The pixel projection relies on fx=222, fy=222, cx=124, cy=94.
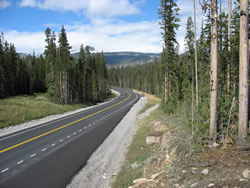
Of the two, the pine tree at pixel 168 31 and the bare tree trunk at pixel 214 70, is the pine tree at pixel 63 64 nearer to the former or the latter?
the pine tree at pixel 168 31

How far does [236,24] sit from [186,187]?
18935 millimetres

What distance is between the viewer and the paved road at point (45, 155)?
10.7 metres

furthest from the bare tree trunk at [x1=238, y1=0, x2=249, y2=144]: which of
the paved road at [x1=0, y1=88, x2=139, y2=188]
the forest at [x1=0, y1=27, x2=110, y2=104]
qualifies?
the forest at [x1=0, y1=27, x2=110, y2=104]

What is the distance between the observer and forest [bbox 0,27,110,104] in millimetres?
51406

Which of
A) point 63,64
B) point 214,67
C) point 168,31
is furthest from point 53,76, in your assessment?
point 214,67

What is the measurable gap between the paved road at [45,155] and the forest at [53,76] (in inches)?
1216

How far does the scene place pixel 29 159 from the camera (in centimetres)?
1348

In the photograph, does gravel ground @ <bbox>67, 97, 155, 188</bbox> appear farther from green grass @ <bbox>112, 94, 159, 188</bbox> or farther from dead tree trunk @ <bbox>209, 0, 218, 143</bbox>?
dead tree trunk @ <bbox>209, 0, 218, 143</bbox>

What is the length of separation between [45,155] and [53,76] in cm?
4595

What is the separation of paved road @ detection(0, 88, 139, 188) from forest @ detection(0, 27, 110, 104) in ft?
101

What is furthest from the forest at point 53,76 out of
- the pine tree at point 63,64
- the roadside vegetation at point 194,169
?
the roadside vegetation at point 194,169

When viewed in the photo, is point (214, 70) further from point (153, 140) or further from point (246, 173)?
point (153, 140)

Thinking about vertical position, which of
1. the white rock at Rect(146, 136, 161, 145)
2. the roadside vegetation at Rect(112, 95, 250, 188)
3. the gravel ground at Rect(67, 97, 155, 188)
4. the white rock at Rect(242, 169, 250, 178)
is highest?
the white rock at Rect(242, 169, 250, 178)

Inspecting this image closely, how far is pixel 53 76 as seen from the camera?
57406 millimetres
